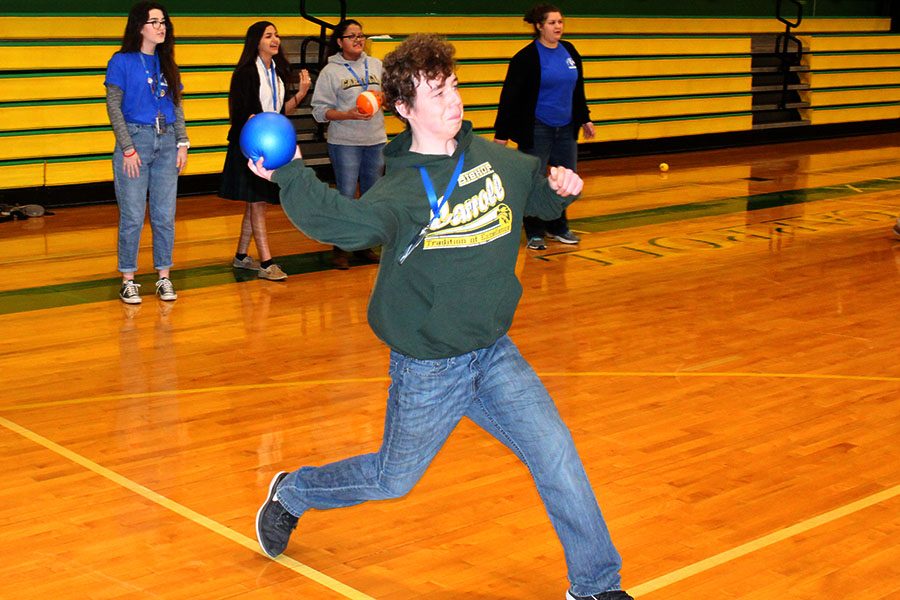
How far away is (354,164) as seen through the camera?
328 inches

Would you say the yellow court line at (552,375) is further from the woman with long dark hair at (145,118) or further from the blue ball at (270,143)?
the blue ball at (270,143)

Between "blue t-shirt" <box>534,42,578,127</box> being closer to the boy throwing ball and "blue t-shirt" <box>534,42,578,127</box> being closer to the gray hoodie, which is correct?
the gray hoodie

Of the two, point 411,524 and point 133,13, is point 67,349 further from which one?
point 411,524

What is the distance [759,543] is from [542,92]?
5368 mm

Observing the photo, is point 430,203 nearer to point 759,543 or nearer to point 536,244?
point 759,543

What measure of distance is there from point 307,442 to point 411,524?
0.97m

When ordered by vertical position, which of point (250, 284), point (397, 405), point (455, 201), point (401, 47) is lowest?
point (250, 284)

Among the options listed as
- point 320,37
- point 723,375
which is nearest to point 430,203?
point 723,375

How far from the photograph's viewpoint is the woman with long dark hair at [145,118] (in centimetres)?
686

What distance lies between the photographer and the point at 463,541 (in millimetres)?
3969

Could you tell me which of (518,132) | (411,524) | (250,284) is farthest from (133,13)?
(411,524)

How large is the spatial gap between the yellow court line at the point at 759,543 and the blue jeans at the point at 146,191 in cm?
440

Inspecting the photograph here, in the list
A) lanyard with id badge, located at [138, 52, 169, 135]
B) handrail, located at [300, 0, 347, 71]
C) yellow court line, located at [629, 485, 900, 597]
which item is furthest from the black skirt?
yellow court line, located at [629, 485, 900, 597]

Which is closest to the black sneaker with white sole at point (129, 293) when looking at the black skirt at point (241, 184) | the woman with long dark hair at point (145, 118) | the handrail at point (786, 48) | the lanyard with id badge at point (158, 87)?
the woman with long dark hair at point (145, 118)
